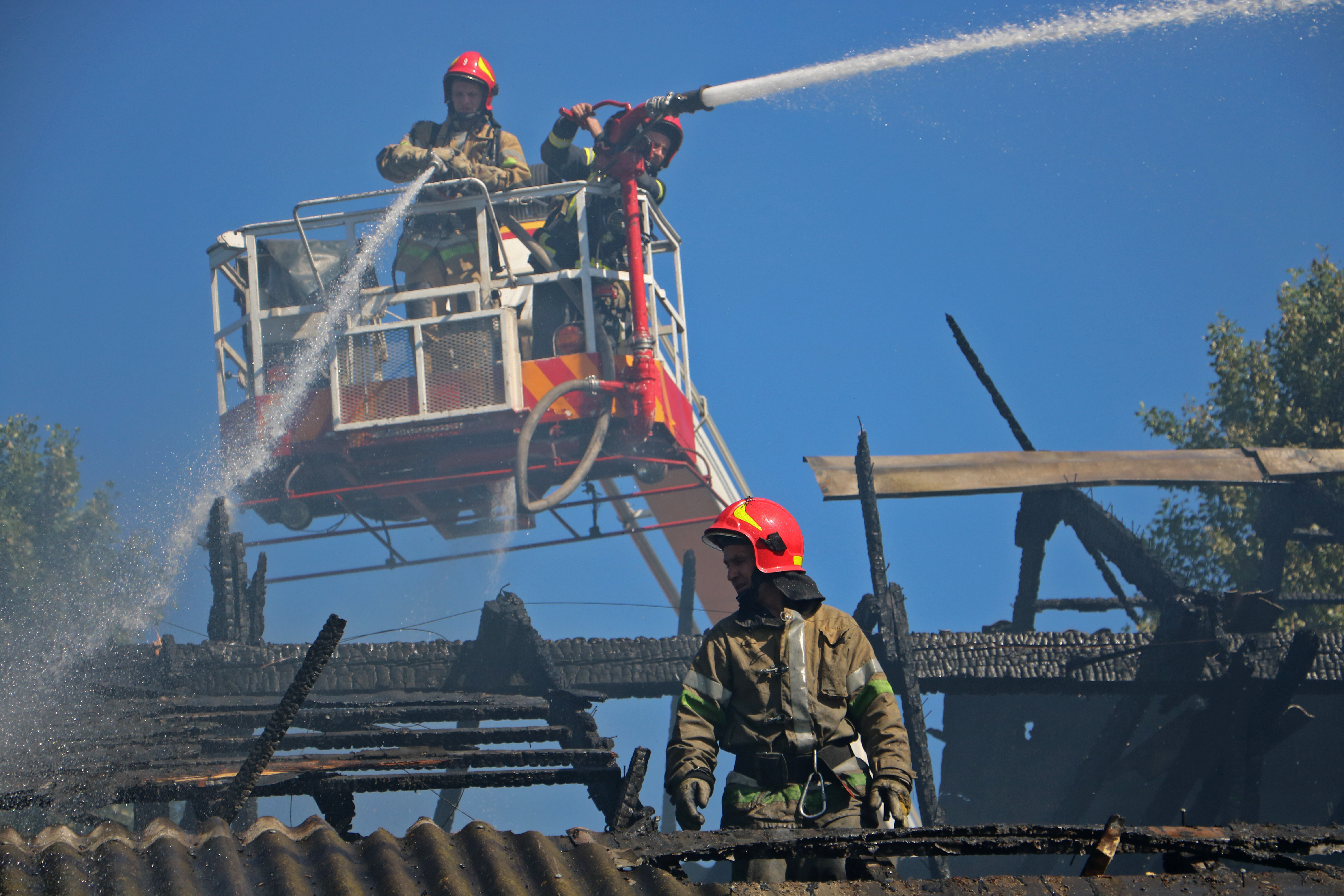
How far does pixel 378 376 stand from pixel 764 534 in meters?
10.6

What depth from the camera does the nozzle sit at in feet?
47.4

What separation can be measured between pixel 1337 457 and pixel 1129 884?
32.9ft

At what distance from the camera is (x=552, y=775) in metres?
6.40

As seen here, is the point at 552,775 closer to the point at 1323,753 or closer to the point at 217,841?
the point at 217,841

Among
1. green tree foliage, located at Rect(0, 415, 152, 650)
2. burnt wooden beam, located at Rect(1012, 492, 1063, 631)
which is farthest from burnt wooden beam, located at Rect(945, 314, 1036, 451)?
green tree foliage, located at Rect(0, 415, 152, 650)

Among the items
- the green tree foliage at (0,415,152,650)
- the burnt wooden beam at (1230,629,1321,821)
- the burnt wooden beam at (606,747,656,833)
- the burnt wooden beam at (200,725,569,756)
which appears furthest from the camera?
the green tree foliage at (0,415,152,650)

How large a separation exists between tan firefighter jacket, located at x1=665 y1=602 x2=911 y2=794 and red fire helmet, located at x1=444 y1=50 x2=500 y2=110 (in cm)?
1262

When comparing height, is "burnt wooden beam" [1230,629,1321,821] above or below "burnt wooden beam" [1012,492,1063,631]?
below

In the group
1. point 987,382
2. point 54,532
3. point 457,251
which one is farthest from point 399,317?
point 54,532

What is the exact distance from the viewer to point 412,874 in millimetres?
3410

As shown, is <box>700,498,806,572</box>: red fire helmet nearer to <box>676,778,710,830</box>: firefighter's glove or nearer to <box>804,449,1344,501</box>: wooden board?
<box>676,778,710,830</box>: firefighter's glove

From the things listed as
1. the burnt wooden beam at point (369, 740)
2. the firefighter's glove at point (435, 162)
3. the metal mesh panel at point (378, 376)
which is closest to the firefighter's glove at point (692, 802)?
the burnt wooden beam at point (369, 740)

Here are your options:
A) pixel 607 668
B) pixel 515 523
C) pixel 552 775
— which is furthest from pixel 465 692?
pixel 515 523

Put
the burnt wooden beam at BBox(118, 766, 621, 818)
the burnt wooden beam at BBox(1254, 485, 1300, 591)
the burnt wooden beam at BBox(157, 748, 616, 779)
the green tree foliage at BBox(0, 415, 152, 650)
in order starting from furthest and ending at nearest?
the green tree foliage at BBox(0, 415, 152, 650)
the burnt wooden beam at BBox(1254, 485, 1300, 591)
the burnt wooden beam at BBox(157, 748, 616, 779)
the burnt wooden beam at BBox(118, 766, 621, 818)
